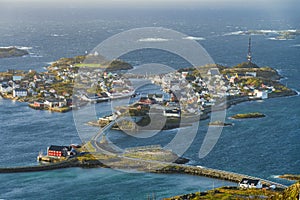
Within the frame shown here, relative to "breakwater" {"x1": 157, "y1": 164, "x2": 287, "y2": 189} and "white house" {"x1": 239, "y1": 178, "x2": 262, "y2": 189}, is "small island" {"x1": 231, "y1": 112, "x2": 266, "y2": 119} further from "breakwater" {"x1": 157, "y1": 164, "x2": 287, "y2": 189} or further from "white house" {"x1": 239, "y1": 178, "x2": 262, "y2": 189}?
"white house" {"x1": 239, "y1": 178, "x2": 262, "y2": 189}

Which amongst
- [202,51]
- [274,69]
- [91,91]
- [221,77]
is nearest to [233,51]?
[202,51]

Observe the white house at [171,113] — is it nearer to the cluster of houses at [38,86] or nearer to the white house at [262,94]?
the cluster of houses at [38,86]

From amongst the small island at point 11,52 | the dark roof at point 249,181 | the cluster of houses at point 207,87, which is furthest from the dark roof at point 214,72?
the dark roof at point 249,181

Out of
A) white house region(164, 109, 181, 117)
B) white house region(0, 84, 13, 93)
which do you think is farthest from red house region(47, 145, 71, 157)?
white house region(0, 84, 13, 93)

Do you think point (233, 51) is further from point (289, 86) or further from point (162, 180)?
point (162, 180)

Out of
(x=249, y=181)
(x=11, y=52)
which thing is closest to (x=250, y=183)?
(x=249, y=181)

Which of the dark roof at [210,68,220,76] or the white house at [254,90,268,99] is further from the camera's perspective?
the dark roof at [210,68,220,76]
